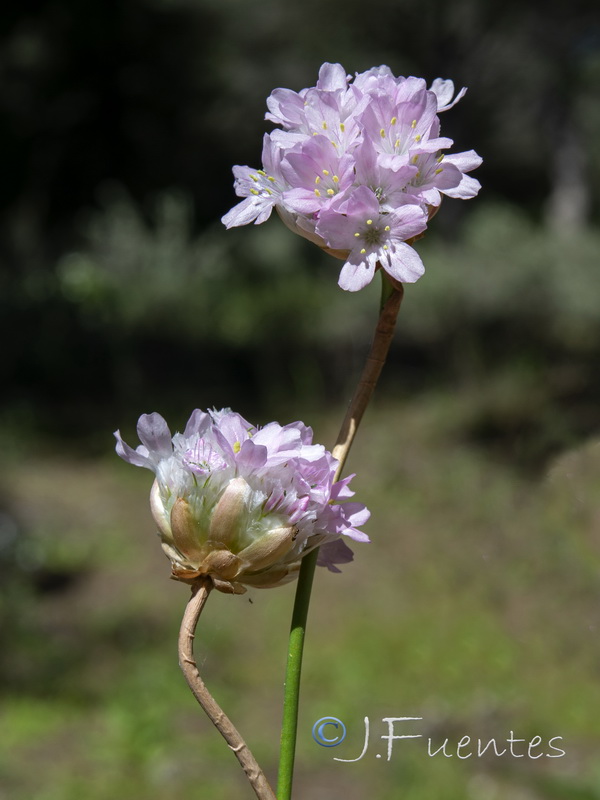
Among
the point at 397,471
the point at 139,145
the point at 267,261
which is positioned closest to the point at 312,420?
the point at 397,471

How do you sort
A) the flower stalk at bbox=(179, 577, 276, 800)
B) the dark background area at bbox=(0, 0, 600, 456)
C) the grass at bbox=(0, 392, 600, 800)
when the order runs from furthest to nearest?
the dark background area at bbox=(0, 0, 600, 456) → the grass at bbox=(0, 392, 600, 800) → the flower stalk at bbox=(179, 577, 276, 800)

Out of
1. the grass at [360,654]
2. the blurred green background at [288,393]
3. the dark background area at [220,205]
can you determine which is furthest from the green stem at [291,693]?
the dark background area at [220,205]

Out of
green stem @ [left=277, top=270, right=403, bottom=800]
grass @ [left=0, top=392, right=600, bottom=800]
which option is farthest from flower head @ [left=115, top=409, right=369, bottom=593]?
grass @ [left=0, top=392, right=600, bottom=800]

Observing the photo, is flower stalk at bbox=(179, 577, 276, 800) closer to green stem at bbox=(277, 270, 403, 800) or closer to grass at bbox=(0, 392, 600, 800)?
green stem at bbox=(277, 270, 403, 800)

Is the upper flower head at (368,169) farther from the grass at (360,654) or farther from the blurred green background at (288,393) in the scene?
the grass at (360,654)

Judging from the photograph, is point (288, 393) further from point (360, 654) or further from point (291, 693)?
point (291, 693)

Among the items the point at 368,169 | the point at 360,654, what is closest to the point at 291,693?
the point at 368,169
